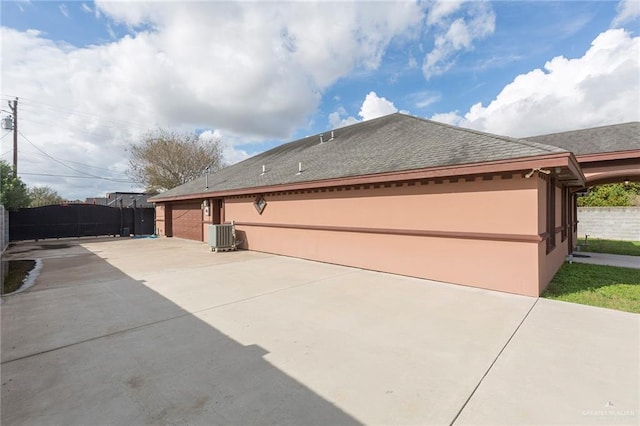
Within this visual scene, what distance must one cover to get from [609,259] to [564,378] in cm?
1035

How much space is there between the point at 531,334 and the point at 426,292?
219 centimetres

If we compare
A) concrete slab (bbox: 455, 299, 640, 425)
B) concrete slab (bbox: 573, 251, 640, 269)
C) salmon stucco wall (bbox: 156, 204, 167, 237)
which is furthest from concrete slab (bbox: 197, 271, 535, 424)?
salmon stucco wall (bbox: 156, 204, 167, 237)

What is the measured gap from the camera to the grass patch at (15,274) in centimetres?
684

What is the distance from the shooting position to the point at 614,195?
61.2 ft

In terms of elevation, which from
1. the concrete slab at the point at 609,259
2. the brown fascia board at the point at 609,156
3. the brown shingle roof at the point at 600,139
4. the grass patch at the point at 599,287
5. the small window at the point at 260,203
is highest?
the brown shingle roof at the point at 600,139

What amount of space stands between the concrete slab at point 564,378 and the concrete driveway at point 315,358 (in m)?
0.02

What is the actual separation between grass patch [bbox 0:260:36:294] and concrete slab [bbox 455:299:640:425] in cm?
908

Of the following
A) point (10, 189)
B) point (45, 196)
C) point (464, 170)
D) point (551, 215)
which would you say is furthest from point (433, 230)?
point (45, 196)

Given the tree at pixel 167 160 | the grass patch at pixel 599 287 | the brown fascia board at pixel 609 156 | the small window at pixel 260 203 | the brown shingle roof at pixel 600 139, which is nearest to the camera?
the grass patch at pixel 599 287

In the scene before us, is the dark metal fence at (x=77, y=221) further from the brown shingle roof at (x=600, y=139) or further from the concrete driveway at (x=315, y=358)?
the brown shingle roof at (x=600, y=139)

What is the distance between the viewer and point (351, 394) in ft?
8.87

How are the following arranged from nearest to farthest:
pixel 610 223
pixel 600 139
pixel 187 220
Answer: pixel 600 139 → pixel 610 223 → pixel 187 220

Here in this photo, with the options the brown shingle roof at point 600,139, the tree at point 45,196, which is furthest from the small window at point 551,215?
the tree at point 45,196

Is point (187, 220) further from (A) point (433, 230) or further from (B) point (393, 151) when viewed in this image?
(A) point (433, 230)
